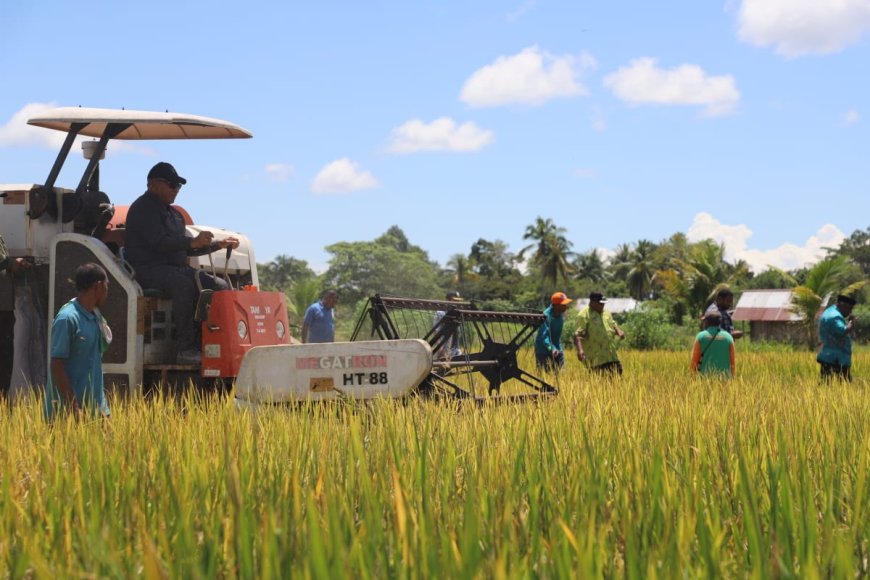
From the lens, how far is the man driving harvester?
7.21 m

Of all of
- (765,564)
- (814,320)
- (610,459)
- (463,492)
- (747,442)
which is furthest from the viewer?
(814,320)

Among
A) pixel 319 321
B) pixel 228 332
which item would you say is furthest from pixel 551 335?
pixel 228 332

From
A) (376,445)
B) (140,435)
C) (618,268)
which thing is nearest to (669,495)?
(376,445)

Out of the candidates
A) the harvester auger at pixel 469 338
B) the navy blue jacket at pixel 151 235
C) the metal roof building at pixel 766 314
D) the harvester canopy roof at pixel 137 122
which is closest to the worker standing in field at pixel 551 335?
the harvester auger at pixel 469 338

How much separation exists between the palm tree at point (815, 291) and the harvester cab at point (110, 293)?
27962mm

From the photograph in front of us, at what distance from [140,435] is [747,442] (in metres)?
3.08

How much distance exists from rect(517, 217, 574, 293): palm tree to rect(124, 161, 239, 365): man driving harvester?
286ft

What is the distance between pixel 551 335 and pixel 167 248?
5669 millimetres

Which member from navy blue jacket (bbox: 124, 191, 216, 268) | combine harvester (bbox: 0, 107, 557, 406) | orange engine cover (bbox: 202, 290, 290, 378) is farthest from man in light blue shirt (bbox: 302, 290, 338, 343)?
navy blue jacket (bbox: 124, 191, 216, 268)

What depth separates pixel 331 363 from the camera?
6.66m

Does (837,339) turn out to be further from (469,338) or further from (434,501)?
(434,501)

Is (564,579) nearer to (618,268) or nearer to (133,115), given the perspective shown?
(133,115)

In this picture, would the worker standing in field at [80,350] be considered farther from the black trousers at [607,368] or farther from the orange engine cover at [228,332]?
the black trousers at [607,368]

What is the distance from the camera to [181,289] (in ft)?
23.8
